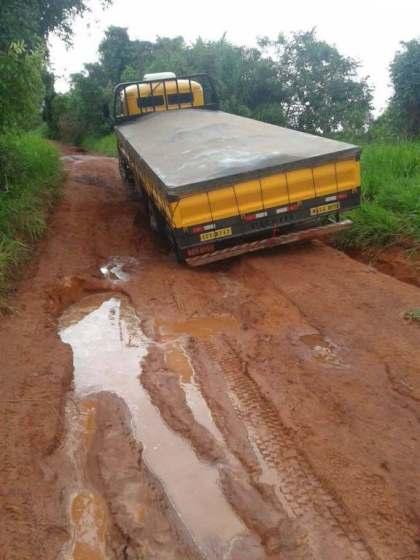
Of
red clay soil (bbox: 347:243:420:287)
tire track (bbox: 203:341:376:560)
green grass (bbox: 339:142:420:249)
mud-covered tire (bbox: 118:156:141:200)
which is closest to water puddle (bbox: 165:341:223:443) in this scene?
tire track (bbox: 203:341:376:560)

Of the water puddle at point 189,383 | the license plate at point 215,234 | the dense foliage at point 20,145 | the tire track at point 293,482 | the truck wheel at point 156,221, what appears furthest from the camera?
the truck wheel at point 156,221

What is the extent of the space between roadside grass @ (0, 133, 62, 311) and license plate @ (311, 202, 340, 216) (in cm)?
361

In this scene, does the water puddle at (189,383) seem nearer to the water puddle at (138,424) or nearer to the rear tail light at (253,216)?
the water puddle at (138,424)

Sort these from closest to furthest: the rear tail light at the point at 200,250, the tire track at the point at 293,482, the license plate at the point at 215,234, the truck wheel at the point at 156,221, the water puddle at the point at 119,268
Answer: the tire track at the point at 293,482
the license plate at the point at 215,234
the rear tail light at the point at 200,250
the water puddle at the point at 119,268
the truck wheel at the point at 156,221

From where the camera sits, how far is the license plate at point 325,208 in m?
6.13

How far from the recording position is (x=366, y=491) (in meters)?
2.77

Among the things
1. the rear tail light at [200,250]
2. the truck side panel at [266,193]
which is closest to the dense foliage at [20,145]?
the rear tail light at [200,250]

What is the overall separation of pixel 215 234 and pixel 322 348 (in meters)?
2.08

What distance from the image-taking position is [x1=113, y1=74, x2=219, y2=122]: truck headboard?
10922 mm

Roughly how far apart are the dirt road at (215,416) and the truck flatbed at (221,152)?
112cm

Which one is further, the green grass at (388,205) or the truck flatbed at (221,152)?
the green grass at (388,205)

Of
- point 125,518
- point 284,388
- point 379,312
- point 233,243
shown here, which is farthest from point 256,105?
point 125,518

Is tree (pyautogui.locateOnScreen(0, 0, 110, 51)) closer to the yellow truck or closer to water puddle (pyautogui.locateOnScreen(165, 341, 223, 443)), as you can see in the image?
the yellow truck

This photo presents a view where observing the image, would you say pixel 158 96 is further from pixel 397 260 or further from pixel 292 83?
pixel 292 83
